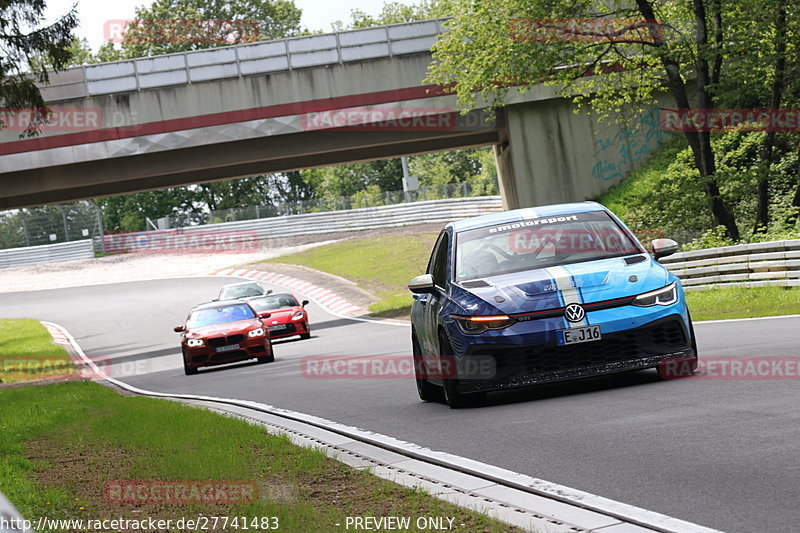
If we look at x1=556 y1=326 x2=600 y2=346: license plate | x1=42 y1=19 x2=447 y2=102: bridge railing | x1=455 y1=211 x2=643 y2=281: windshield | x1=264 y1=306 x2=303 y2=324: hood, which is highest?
x1=42 y1=19 x2=447 y2=102: bridge railing

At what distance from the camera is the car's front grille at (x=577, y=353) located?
9609 millimetres

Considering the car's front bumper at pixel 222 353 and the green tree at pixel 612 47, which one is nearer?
the car's front bumper at pixel 222 353

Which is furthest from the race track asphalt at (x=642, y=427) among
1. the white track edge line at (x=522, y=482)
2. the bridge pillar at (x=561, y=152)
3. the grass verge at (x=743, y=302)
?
the bridge pillar at (x=561, y=152)

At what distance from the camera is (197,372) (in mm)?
23906

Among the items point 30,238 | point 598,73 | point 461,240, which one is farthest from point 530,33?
point 30,238

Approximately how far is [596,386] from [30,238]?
262 feet

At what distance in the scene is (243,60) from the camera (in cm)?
3669

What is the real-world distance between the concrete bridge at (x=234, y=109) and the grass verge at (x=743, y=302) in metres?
16.5

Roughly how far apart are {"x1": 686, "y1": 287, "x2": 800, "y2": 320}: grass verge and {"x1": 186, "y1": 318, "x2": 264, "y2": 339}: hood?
8.82 m

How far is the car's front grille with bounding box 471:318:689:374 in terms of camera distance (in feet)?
31.5

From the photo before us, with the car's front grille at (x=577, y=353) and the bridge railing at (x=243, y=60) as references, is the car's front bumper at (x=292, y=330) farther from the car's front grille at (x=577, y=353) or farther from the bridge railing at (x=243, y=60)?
the car's front grille at (x=577, y=353)

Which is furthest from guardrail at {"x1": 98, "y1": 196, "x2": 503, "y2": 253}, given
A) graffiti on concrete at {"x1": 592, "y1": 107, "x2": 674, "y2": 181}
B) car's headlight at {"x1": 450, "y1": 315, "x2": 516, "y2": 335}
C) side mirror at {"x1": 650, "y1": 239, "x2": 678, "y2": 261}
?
car's headlight at {"x1": 450, "y1": 315, "x2": 516, "y2": 335}

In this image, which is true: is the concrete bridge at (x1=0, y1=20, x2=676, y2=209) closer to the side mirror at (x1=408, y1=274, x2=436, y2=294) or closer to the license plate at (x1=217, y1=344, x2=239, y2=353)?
the license plate at (x1=217, y1=344, x2=239, y2=353)

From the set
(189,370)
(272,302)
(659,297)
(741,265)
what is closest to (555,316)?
(659,297)
